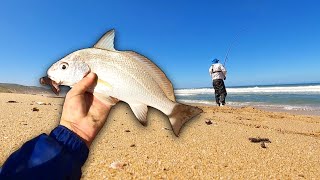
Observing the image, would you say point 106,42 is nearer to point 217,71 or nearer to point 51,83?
point 51,83

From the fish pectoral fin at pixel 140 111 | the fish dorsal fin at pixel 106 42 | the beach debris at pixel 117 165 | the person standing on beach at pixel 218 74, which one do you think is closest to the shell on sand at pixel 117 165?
the beach debris at pixel 117 165

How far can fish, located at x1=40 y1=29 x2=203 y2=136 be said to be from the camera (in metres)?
2.15

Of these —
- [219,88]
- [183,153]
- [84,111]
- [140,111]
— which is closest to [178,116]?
[140,111]

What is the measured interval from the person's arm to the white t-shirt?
1491 cm

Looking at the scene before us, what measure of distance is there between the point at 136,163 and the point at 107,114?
2.53 m

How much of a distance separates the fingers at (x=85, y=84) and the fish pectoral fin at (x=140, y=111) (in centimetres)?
25

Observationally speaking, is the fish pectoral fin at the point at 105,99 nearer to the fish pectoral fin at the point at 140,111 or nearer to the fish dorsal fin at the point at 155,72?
the fish pectoral fin at the point at 140,111

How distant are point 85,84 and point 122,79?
0.21 m

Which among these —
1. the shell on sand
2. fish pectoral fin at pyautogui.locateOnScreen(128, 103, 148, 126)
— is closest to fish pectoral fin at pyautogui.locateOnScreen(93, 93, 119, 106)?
fish pectoral fin at pyautogui.locateOnScreen(128, 103, 148, 126)

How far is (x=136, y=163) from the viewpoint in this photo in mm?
A: 4691

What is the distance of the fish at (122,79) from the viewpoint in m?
2.15

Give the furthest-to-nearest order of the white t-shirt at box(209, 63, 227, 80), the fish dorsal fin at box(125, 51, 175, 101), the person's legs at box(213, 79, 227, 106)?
1. the person's legs at box(213, 79, 227, 106)
2. the white t-shirt at box(209, 63, 227, 80)
3. the fish dorsal fin at box(125, 51, 175, 101)

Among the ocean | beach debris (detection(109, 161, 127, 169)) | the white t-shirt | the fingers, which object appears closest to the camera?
the fingers

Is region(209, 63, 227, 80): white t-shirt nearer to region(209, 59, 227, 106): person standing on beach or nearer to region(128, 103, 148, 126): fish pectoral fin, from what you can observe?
region(209, 59, 227, 106): person standing on beach
